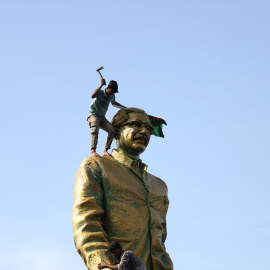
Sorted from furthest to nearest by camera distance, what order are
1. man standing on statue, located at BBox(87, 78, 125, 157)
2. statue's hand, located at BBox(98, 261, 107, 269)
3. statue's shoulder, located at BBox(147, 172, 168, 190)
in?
statue's shoulder, located at BBox(147, 172, 168, 190)
man standing on statue, located at BBox(87, 78, 125, 157)
statue's hand, located at BBox(98, 261, 107, 269)

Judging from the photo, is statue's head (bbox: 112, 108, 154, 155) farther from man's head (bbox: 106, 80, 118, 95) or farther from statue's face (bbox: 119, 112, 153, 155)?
man's head (bbox: 106, 80, 118, 95)

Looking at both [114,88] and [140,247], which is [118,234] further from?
[114,88]

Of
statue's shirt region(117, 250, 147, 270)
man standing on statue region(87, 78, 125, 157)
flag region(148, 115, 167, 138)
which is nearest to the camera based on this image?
statue's shirt region(117, 250, 147, 270)

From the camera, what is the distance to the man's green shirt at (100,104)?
43.8 feet

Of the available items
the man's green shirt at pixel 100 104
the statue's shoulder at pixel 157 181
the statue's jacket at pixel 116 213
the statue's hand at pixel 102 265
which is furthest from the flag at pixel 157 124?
the statue's hand at pixel 102 265

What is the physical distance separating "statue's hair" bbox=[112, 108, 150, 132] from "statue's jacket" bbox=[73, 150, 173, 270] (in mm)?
668

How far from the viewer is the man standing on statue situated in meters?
13.3

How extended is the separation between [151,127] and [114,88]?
0.94 meters

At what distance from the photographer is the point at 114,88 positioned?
1330cm

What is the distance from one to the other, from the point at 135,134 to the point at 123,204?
1364mm

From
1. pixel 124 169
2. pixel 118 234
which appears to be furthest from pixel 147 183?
pixel 118 234

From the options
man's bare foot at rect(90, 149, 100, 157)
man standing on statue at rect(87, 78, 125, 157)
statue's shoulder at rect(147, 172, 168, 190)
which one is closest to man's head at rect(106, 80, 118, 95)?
man standing on statue at rect(87, 78, 125, 157)

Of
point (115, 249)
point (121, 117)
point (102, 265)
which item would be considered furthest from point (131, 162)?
point (115, 249)

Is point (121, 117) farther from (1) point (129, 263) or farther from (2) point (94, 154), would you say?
(1) point (129, 263)
